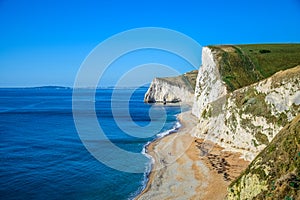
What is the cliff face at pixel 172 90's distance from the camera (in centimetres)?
10800

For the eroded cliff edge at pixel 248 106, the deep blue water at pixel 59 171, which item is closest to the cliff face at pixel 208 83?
the eroded cliff edge at pixel 248 106

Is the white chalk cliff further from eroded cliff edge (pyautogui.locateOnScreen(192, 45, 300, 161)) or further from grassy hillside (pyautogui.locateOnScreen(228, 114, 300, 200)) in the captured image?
grassy hillside (pyautogui.locateOnScreen(228, 114, 300, 200))

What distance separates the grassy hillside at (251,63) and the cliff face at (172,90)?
2147 inches

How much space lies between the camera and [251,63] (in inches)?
1921

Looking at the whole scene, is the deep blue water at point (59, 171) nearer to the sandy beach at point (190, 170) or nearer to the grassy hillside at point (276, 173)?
the sandy beach at point (190, 170)

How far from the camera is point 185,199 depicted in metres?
19.3

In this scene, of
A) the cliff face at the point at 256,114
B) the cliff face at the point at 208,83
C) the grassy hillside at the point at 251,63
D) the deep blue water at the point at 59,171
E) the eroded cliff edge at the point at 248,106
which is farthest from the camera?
the cliff face at the point at 208,83

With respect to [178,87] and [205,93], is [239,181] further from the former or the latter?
[178,87]

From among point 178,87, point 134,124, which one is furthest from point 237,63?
point 178,87

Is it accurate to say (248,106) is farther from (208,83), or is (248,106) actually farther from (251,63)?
(251,63)

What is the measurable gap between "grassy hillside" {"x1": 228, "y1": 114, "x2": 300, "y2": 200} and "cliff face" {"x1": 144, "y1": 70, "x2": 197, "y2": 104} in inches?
3605

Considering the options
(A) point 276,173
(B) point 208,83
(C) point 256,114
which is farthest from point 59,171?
(B) point 208,83

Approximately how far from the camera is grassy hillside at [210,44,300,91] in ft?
147

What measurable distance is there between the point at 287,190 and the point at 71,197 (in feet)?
49.4
